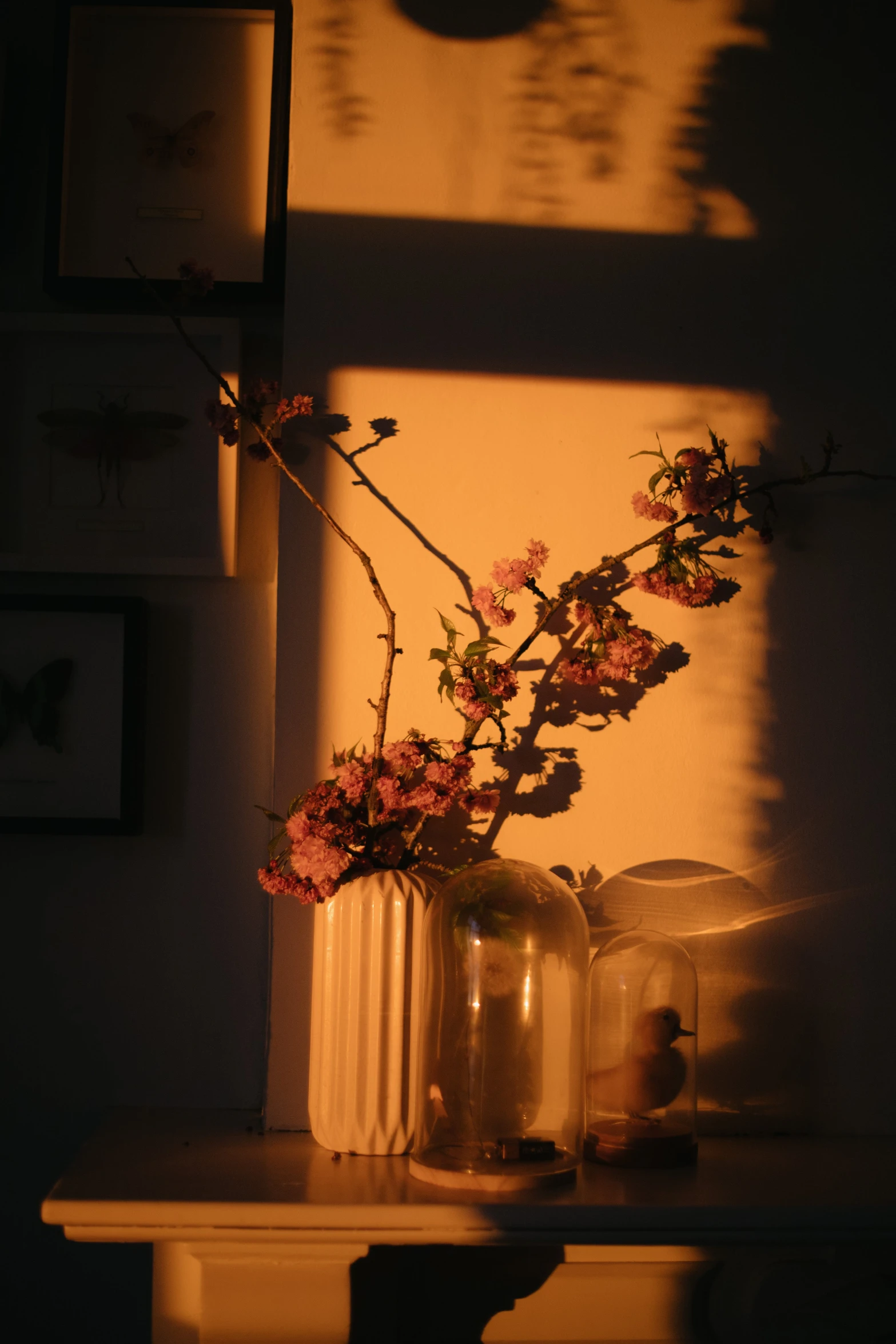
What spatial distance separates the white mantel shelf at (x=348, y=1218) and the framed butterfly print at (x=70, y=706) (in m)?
0.46

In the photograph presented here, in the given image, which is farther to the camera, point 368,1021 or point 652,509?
point 652,509

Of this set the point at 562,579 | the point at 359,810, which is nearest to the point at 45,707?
the point at 359,810

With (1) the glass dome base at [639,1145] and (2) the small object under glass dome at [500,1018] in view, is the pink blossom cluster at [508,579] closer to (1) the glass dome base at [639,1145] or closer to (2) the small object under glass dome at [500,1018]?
(2) the small object under glass dome at [500,1018]

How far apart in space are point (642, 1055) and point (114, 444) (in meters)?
1.10

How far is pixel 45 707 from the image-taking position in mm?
1505

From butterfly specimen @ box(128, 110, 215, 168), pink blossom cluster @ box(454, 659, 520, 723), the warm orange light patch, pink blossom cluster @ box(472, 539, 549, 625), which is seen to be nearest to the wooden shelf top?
the warm orange light patch

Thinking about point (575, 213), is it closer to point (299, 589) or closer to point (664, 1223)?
point (299, 589)

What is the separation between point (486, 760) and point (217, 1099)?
60cm

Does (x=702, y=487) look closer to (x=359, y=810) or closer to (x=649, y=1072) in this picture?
(x=359, y=810)

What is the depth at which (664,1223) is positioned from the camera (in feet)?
3.51

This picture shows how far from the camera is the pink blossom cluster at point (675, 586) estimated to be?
4.58 feet

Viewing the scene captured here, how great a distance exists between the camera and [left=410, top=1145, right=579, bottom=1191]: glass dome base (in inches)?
44.4

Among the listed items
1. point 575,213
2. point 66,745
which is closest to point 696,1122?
point 66,745

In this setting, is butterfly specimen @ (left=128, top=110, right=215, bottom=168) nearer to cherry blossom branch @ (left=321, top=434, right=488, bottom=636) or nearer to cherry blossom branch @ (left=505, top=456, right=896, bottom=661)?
cherry blossom branch @ (left=321, top=434, right=488, bottom=636)
